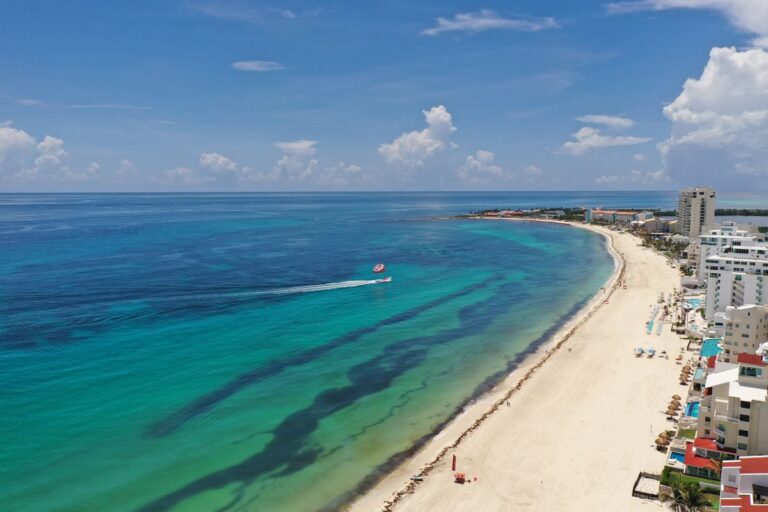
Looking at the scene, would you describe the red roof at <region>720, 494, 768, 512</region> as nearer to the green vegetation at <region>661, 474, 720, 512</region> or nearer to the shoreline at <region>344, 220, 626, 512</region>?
the green vegetation at <region>661, 474, 720, 512</region>

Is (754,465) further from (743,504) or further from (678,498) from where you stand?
(678,498)

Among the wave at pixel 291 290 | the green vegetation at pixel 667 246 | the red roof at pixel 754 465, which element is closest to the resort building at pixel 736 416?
the red roof at pixel 754 465

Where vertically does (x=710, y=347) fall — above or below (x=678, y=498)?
above

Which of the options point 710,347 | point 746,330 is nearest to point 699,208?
point 710,347

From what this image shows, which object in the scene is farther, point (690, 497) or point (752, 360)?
point (752, 360)

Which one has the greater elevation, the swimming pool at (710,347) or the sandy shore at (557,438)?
the swimming pool at (710,347)

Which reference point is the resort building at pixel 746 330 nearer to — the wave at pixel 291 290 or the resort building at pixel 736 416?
the resort building at pixel 736 416

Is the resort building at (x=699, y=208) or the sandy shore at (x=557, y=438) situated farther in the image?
the resort building at (x=699, y=208)
